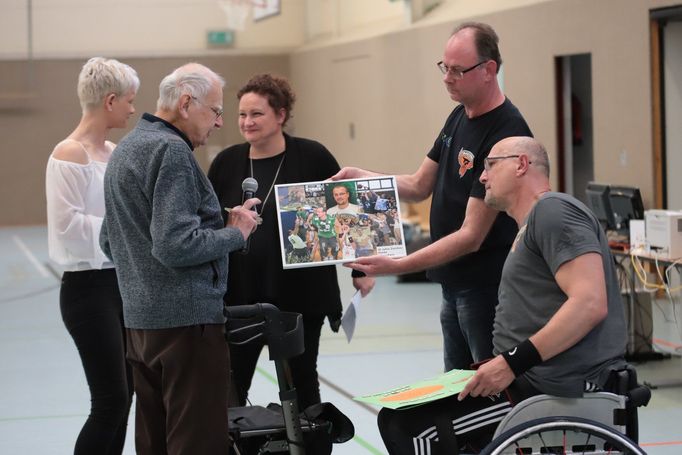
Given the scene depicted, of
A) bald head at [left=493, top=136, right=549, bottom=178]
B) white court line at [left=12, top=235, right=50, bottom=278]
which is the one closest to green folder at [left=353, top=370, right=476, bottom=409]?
bald head at [left=493, top=136, right=549, bottom=178]

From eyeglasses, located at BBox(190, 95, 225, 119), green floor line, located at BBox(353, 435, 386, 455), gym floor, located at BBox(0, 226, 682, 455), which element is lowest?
green floor line, located at BBox(353, 435, 386, 455)

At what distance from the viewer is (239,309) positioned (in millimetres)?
3119

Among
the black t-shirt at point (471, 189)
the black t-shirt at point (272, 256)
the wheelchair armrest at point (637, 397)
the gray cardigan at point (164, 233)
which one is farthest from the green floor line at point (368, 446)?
the wheelchair armrest at point (637, 397)

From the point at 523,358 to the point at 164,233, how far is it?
979 mm

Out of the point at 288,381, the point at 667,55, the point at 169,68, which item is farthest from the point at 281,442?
the point at 169,68

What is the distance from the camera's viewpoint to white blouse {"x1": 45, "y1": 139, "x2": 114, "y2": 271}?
11.8ft

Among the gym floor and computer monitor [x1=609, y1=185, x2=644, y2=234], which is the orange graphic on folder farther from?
computer monitor [x1=609, y1=185, x2=644, y2=234]

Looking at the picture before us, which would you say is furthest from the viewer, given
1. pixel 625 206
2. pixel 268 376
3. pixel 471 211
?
pixel 625 206

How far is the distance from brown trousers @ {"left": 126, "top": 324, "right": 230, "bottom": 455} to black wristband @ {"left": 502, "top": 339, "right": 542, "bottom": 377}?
2.63 ft

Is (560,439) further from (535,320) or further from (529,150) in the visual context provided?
(529,150)

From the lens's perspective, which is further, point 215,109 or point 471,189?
point 471,189

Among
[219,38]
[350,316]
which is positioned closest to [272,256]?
[350,316]

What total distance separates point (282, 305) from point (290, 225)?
410 mm

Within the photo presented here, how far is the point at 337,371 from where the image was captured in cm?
655
